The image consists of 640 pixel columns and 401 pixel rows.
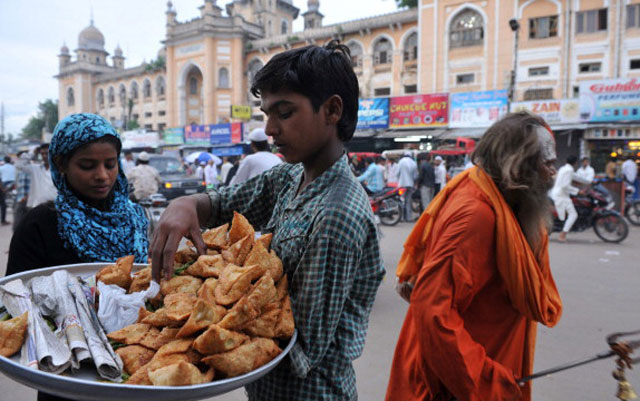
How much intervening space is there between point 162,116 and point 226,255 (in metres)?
45.2

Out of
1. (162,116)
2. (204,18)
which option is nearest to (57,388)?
(204,18)

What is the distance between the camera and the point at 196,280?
3.59 ft

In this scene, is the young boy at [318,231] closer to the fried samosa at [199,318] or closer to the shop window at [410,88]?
the fried samosa at [199,318]

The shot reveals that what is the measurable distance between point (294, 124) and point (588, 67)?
24.4m

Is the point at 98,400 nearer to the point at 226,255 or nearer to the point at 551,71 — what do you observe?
the point at 226,255

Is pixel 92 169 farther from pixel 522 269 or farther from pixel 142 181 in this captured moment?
pixel 142 181

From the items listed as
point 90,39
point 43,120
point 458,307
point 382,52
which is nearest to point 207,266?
point 458,307

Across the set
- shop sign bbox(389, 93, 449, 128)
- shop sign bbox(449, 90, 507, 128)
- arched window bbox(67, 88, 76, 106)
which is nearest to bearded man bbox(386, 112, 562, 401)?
shop sign bbox(449, 90, 507, 128)

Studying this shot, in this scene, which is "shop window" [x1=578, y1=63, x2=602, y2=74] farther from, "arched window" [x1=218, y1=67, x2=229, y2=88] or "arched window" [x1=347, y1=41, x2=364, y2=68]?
"arched window" [x1=218, y1=67, x2=229, y2=88]

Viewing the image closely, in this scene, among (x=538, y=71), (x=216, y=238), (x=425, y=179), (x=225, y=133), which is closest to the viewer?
(x=216, y=238)

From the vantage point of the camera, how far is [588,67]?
21016 mm

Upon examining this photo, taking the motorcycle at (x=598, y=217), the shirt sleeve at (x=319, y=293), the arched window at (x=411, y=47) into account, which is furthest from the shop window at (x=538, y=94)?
the shirt sleeve at (x=319, y=293)

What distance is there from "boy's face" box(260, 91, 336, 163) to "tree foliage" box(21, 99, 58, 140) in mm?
76705

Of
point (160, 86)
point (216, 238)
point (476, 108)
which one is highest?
point (160, 86)
